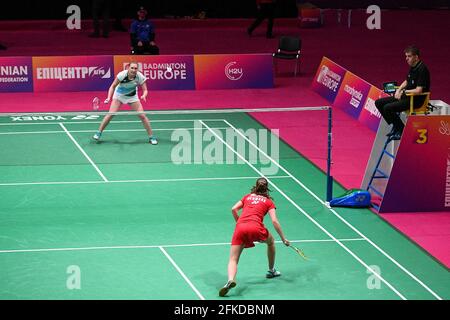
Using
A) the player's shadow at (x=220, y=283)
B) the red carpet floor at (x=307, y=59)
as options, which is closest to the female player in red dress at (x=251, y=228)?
the player's shadow at (x=220, y=283)

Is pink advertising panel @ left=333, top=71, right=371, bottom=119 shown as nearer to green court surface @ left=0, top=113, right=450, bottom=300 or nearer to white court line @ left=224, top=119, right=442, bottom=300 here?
green court surface @ left=0, top=113, right=450, bottom=300

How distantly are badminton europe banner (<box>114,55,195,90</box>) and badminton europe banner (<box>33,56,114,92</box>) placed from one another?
15.1 inches

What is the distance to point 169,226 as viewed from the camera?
1516 centimetres

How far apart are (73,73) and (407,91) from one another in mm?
11817

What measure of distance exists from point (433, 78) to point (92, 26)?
1399 centimetres

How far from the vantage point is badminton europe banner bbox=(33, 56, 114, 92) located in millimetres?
24703

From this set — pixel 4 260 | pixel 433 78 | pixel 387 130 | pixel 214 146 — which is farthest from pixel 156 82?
pixel 4 260

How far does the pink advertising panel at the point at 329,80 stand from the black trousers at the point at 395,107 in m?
7.62

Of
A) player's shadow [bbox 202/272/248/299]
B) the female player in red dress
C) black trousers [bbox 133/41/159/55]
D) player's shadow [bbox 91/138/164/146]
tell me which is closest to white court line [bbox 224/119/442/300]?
the female player in red dress

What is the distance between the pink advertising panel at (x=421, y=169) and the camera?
15.6 m

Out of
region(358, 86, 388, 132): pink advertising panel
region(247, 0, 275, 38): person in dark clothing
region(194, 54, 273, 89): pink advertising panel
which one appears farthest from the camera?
region(247, 0, 275, 38): person in dark clothing

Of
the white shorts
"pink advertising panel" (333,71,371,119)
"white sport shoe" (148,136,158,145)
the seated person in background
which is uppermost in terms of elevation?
the seated person in background

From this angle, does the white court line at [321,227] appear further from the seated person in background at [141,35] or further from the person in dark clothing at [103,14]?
the person in dark clothing at [103,14]

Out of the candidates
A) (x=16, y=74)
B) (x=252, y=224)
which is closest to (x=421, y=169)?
(x=252, y=224)
